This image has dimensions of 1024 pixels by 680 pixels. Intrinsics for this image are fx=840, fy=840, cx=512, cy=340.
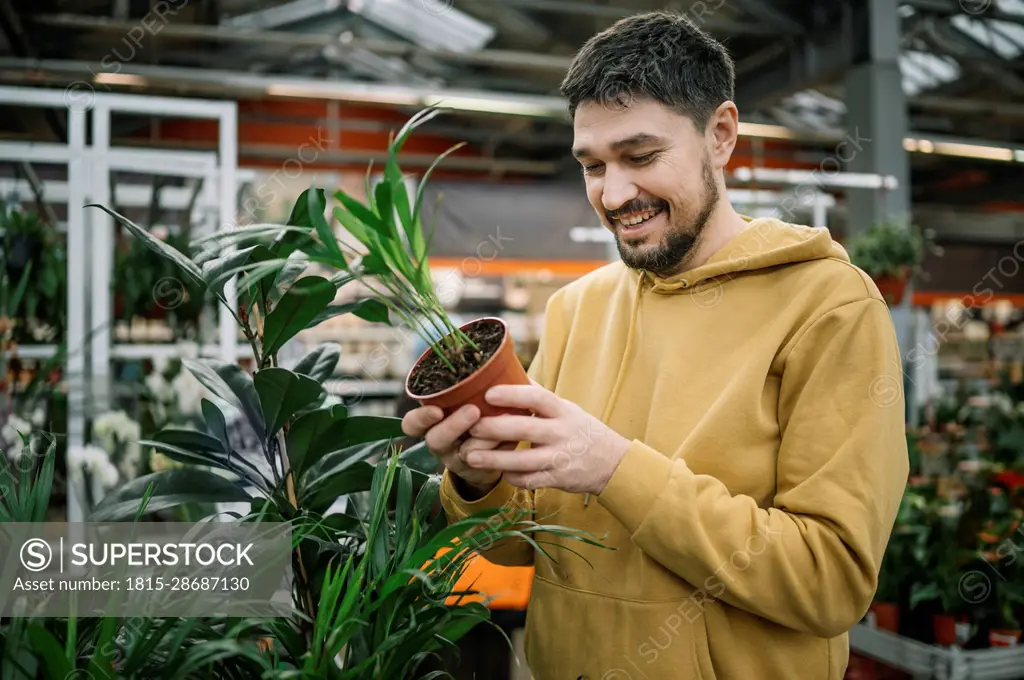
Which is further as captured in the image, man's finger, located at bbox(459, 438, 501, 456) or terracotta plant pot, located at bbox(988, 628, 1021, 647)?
terracotta plant pot, located at bbox(988, 628, 1021, 647)

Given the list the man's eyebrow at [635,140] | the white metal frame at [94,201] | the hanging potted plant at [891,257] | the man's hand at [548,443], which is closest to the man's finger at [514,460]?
the man's hand at [548,443]

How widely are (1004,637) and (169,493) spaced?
2520 mm

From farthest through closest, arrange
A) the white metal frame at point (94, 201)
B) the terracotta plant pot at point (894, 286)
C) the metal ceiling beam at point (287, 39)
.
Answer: the metal ceiling beam at point (287, 39) < the terracotta plant pot at point (894, 286) < the white metal frame at point (94, 201)

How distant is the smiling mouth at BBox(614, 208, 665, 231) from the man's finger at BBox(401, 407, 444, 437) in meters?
0.42

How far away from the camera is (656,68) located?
113 centimetres

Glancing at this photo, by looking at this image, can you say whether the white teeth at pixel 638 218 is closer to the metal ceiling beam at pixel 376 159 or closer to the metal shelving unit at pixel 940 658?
the metal shelving unit at pixel 940 658

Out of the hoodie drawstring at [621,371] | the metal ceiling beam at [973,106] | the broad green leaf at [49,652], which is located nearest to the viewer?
the broad green leaf at [49,652]

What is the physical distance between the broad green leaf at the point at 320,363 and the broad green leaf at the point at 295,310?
0.48ft

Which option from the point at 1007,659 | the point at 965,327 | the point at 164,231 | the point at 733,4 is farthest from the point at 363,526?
the point at 965,327

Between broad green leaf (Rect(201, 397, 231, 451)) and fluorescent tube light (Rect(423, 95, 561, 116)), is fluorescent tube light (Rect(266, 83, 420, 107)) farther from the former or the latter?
broad green leaf (Rect(201, 397, 231, 451))

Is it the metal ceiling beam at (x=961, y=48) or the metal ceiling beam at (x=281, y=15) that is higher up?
the metal ceiling beam at (x=281, y=15)

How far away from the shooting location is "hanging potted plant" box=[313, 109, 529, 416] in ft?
2.76

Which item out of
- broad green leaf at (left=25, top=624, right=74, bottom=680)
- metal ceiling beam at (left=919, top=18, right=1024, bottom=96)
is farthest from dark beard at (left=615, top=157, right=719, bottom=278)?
metal ceiling beam at (left=919, top=18, right=1024, bottom=96)

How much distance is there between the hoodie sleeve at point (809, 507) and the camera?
1.03 metres
